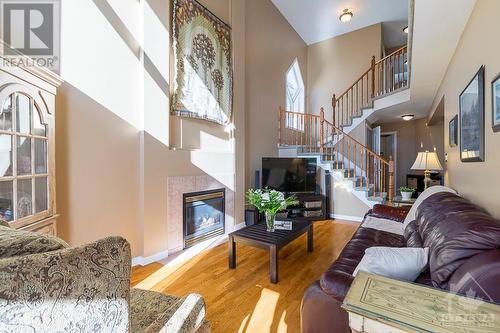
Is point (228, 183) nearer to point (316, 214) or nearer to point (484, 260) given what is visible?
point (316, 214)

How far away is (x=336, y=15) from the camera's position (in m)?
5.57

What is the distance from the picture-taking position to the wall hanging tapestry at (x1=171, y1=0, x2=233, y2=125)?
3.14m

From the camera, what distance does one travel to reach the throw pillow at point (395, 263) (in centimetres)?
129

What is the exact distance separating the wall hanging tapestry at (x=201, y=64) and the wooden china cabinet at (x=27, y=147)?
143cm

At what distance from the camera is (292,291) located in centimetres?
222

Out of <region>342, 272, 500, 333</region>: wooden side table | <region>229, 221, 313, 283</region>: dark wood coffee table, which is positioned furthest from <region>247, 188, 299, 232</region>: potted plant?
<region>342, 272, 500, 333</region>: wooden side table

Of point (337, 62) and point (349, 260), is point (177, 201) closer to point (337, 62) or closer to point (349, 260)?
point (349, 260)

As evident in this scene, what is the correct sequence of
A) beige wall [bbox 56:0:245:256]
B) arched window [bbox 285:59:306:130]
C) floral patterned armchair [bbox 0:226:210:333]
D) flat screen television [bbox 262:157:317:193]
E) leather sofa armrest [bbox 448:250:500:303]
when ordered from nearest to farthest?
floral patterned armchair [bbox 0:226:210:333] → leather sofa armrest [bbox 448:250:500:303] → beige wall [bbox 56:0:245:256] → flat screen television [bbox 262:157:317:193] → arched window [bbox 285:59:306:130]

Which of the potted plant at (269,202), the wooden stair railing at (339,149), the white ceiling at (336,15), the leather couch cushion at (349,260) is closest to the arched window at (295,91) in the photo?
the wooden stair railing at (339,149)

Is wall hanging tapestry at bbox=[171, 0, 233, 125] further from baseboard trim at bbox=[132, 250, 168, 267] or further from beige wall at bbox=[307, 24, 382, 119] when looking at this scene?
beige wall at bbox=[307, 24, 382, 119]

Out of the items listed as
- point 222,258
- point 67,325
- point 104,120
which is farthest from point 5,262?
point 222,258

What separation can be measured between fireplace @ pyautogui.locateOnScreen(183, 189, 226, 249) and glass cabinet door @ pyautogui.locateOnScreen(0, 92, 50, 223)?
161cm

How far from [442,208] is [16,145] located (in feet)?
10.1

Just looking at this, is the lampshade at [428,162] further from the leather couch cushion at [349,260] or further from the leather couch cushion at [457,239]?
the leather couch cushion at [457,239]
